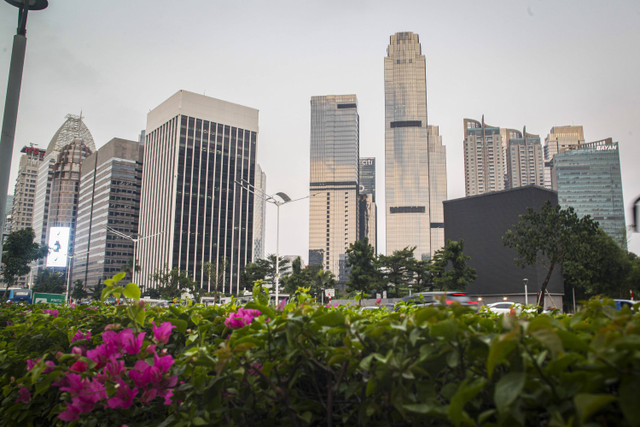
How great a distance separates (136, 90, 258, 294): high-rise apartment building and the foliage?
316ft

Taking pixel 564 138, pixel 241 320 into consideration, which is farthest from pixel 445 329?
pixel 564 138

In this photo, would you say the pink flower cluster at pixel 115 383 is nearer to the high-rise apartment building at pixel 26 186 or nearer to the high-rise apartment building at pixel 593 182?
the high-rise apartment building at pixel 593 182

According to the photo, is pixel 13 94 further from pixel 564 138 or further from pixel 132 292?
pixel 564 138

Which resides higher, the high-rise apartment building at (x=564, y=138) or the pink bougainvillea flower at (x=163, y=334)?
the high-rise apartment building at (x=564, y=138)

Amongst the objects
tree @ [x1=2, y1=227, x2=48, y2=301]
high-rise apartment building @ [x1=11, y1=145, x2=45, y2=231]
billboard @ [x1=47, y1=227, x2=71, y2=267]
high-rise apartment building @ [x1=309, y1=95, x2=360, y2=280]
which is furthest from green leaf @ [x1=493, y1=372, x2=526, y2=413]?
high-rise apartment building @ [x1=11, y1=145, x2=45, y2=231]

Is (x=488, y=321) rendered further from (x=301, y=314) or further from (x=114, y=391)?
(x=114, y=391)

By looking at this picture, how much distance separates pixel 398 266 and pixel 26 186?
150 m

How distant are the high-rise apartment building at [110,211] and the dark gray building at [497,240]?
81339 millimetres

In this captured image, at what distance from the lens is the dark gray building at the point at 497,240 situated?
44.0 meters

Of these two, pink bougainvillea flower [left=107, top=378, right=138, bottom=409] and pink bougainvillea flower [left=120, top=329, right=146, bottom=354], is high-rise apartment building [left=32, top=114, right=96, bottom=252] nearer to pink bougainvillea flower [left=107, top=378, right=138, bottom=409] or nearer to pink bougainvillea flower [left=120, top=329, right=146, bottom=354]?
pink bougainvillea flower [left=120, top=329, right=146, bottom=354]

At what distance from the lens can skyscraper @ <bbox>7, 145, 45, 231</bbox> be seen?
155 meters

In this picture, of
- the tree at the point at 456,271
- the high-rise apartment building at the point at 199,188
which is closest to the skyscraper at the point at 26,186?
the high-rise apartment building at the point at 199,188

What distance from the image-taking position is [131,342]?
1719 millimetres

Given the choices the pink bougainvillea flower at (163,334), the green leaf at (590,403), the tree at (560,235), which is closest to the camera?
the green leaf at (590,403)
